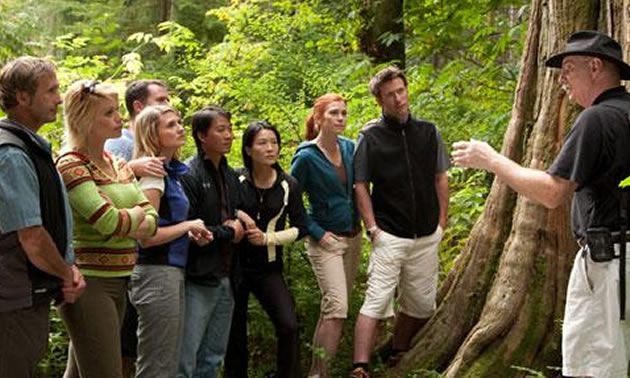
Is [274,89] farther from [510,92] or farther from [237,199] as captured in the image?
[510,92]

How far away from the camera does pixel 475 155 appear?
4125 millimetres

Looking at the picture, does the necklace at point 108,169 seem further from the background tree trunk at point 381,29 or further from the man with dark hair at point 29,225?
the background tree trunk at point 381,29

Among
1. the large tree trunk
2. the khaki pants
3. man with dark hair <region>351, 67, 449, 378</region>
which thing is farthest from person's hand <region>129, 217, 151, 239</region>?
the large tree trunk

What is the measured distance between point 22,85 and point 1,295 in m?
1.02

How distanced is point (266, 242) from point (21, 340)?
8.22 feet

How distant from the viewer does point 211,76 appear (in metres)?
10.0

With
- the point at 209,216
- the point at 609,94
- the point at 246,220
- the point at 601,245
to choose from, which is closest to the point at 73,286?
the point at 209,216

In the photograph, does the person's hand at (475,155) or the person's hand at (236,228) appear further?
the person's hand at (236,228)

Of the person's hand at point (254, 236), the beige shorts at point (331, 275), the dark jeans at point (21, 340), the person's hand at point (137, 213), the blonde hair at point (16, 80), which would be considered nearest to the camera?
the dark jeans at point (21, 340)

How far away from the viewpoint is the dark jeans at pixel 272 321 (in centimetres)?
595

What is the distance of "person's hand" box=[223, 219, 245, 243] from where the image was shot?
5.60 m

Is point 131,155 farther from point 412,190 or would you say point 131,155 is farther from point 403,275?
point 403,275

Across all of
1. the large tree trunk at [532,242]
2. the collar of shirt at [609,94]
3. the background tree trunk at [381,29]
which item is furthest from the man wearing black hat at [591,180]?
the background tree trunk at [381,29]

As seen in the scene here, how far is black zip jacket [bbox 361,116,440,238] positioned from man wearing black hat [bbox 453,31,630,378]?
2.13 metres
